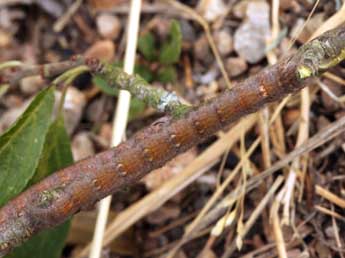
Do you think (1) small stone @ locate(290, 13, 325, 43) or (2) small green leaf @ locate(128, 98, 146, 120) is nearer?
(1) small stone @ locate(290, 13, 325, 43)

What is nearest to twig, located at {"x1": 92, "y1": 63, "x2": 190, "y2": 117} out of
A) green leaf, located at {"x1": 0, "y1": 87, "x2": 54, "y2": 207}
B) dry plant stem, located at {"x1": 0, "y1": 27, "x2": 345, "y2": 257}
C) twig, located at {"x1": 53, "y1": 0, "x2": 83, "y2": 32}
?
dry plant stem, located at {"x1": 0, "y1": 27, "x2": 345, "y2": 257}

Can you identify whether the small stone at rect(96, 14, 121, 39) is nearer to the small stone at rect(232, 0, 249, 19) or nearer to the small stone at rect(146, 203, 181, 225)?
the small stone at rect(232, 0, 249, 19)

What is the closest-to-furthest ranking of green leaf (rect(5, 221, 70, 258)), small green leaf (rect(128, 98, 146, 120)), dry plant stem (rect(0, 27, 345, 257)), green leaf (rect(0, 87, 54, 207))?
dry plant stem (rect(0, 27, 345, 257)) < green leaf (rect(0, 87, 54, 207)) < green leaf (rect(5, 221, 70, 258)) < small green leaf (rect(128, 98, 146, 120))

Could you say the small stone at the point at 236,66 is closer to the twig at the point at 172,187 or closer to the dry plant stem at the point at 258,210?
the twig at the point at 172,187

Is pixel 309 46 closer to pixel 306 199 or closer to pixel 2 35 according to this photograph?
pixel 306 199

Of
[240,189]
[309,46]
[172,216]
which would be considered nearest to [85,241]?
[172,216]

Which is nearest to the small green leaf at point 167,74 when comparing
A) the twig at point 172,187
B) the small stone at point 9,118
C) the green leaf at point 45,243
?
the twig at point 172,187
